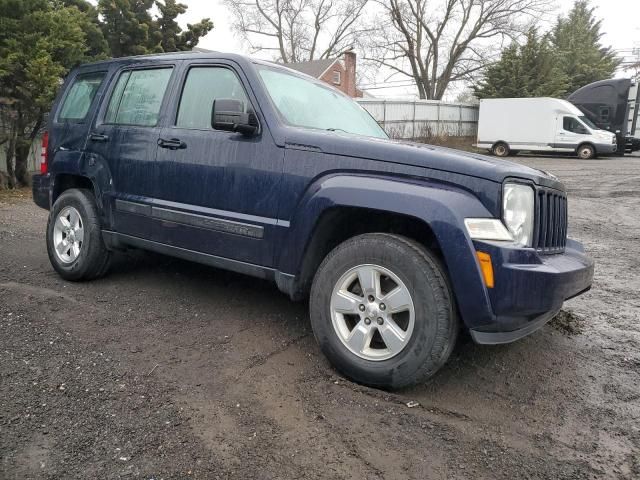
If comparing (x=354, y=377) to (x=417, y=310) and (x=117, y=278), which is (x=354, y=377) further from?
(x=117, y=278)

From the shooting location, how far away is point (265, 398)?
2.66 m

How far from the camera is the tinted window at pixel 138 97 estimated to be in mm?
3934

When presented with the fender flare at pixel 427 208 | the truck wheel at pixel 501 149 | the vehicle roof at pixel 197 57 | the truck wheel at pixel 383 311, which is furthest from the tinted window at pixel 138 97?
the truck wheel at pixel 501 149

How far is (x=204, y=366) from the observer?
9.78 feet

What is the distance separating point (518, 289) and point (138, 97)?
329cm

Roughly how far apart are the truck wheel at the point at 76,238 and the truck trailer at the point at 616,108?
25.0 meters

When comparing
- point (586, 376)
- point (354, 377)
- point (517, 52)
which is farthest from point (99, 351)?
point (517, 52)

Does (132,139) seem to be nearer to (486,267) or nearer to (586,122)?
(486,267)

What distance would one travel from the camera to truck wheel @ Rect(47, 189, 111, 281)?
4273mm

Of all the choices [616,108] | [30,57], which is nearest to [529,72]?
[616,108]

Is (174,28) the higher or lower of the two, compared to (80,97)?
higher

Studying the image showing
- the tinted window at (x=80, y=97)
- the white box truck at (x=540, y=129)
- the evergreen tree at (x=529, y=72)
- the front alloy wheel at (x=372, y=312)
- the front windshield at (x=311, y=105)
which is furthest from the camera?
the evergreen tree at (x=529, y=72)

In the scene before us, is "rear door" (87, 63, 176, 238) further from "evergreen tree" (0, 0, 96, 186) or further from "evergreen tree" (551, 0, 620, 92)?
"evergreen tree" (551, 0, 620, 92)

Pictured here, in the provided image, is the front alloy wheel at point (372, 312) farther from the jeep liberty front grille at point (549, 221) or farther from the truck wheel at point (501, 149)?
the truck wheel at point (501, 149)
